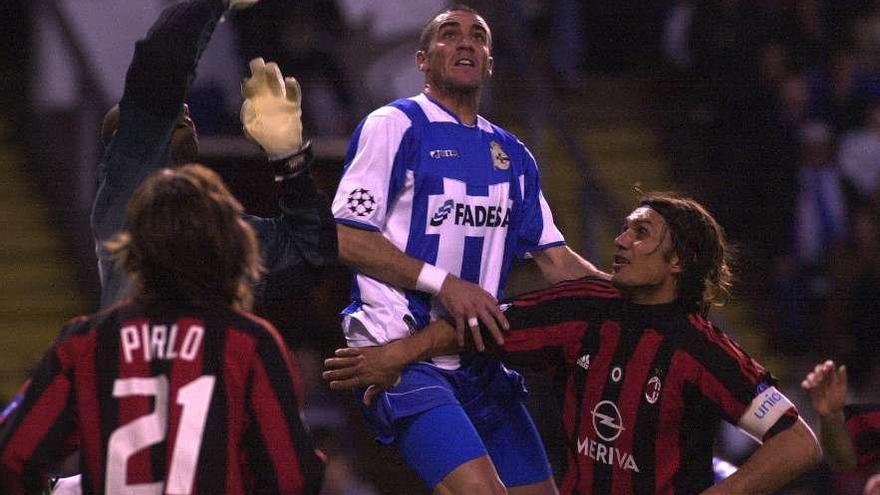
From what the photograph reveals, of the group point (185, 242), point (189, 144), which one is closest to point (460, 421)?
point (189, 144)

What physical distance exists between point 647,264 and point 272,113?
138 cm

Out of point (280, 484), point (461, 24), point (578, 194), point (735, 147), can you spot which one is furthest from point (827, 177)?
point (280, 484)

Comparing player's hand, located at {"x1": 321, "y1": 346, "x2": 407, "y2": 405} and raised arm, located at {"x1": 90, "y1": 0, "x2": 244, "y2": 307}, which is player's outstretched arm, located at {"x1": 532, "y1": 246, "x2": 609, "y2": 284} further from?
raised arm, located at {"x1": 90, "y1": 0, "x2": 244, "y2": 307}

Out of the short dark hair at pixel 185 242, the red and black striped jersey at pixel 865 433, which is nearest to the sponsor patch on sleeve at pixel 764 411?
the red and black striped jersey at pixel 865 433

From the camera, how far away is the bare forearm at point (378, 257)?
4.60 meters

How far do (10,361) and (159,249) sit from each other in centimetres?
538

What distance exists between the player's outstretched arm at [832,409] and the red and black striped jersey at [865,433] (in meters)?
0.04

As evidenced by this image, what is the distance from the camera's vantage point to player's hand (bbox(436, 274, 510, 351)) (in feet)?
14.8

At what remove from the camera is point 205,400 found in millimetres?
3111

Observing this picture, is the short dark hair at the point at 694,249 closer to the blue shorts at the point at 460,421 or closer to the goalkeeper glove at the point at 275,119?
the blue shorts at the point at 460,421

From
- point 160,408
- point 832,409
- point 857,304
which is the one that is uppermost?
point 160,408

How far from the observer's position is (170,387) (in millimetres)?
3119

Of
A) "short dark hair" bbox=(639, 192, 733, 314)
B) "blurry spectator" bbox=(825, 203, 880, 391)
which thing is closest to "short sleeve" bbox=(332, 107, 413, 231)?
"short dark hair" bbox=(639, 192, 733, 314)

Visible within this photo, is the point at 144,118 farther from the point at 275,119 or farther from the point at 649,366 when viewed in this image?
the point at 649,366
